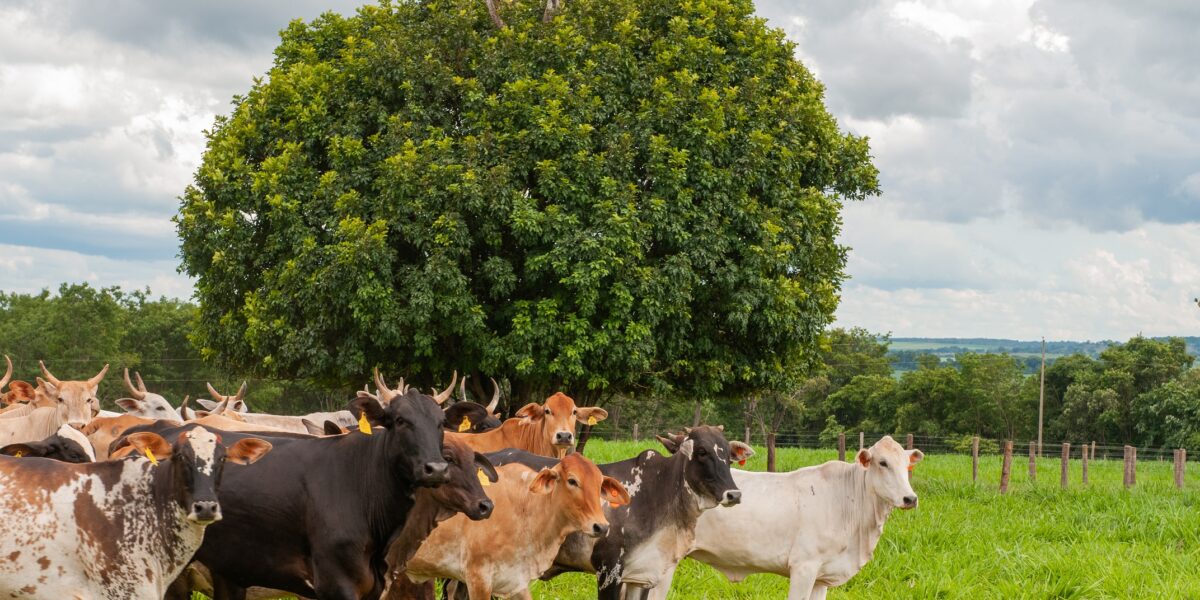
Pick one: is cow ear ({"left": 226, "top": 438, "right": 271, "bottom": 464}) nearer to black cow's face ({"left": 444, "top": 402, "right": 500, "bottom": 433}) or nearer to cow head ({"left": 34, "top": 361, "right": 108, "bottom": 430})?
black cow's face ({"left": 444, "top": 402, "right": 500, "bottom": 433})

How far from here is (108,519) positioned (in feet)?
22.1

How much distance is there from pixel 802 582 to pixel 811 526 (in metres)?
0.50

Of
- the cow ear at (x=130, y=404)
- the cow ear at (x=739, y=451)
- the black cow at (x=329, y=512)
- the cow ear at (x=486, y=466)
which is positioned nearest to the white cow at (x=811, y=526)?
the cow ear at (x=739, y=451)

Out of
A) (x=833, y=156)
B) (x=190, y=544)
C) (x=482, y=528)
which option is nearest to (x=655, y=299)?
(x=833, y=156)

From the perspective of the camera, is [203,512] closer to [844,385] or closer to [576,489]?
[576,489]

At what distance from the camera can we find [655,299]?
18797mm

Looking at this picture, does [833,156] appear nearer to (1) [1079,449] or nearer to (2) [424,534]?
(2) [424,534]

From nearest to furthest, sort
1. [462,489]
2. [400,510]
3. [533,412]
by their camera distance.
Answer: [400,510] → [462,489] → [533,412]

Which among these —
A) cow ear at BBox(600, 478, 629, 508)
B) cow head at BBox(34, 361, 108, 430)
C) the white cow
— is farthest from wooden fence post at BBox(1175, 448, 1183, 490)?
cow head at BBox(34, 361, 108, 430)

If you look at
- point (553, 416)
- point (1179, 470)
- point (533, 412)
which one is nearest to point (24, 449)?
point (533, 412)

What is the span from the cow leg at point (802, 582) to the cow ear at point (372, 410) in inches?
168

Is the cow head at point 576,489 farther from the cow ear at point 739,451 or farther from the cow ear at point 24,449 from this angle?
the cow ear at point 24,449

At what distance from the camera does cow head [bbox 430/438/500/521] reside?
25.1 ft

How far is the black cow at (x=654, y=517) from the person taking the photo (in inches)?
368
